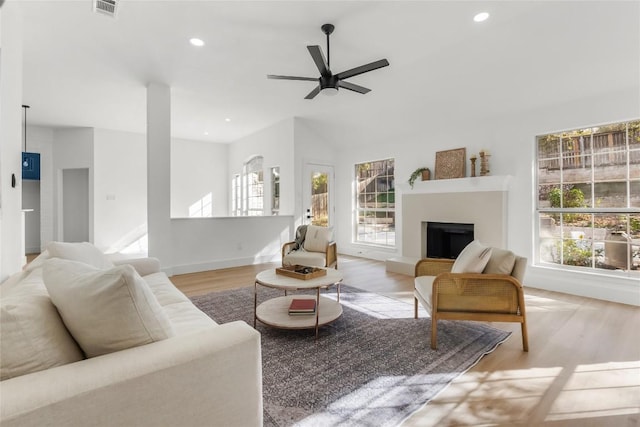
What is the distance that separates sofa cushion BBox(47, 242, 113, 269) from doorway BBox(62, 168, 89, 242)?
5957 millimetres

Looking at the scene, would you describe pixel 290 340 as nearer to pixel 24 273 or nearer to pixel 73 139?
pixel 24 273

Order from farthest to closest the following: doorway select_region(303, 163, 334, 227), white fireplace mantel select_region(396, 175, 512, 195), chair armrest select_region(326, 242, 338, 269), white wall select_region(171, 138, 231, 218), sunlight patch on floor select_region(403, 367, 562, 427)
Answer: white wall select_region(171, 138, 231, 218) < doorway select_region(303, 163, 334, 227) < white fireplace mantel select_region(396, 175, 512, 195) < chair armrest select_region(326, 242, 338, 269) < sunlight patch on floor select_region(403, 367, 562, 427)

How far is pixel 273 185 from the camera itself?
22.1ft

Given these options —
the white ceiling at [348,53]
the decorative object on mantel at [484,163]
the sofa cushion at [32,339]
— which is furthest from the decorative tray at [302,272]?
the decorative object on mantel at [484,163]

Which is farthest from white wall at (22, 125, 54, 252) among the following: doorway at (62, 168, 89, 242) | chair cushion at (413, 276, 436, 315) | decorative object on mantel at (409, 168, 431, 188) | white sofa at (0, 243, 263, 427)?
chair cushion at (413, 276, 436, 315)

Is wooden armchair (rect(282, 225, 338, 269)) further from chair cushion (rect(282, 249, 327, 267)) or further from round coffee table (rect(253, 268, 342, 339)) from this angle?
round coffee table (rect(253, 268, 342, 339))

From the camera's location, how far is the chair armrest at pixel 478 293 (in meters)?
2.27

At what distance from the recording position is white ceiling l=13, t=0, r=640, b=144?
279cm

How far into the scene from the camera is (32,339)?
3.07 feet

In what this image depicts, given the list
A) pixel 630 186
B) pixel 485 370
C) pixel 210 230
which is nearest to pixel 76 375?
pixel 485 370

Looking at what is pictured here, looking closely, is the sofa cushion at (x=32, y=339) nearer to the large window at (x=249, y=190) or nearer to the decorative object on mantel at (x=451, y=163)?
the decorative object on mantel at (x=451, y=163)

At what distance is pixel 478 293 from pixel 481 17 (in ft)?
8.45

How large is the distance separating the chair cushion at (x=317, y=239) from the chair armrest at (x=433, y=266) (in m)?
1.58

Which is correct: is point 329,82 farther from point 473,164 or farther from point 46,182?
point 46,182
